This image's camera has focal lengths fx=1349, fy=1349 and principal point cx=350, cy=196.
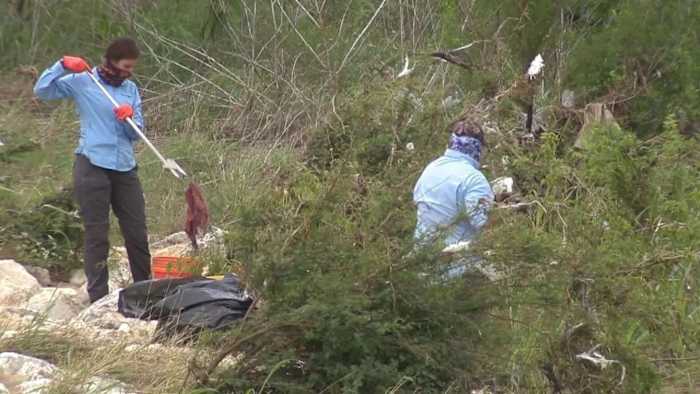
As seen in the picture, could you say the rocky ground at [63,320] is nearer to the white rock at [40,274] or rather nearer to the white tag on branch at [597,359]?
the white rock at [40,274]

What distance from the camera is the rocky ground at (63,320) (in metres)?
5.12

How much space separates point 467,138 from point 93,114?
7.27 ft

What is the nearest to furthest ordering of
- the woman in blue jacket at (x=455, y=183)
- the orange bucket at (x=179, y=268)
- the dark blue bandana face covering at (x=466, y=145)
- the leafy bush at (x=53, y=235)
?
the woman in blue jacket at (x=455, y=183) < the dark blue bandana face covering at (x=466, y=145) < the orange bucket at (x=179, y=268) < the leafy bush at (x=53, y=235)

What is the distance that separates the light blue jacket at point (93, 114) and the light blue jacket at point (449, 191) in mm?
1955

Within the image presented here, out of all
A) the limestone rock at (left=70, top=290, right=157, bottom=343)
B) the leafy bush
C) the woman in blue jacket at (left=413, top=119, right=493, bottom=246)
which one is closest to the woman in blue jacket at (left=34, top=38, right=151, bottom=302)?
the limestone rock at (left=70, top=290, right=157, bottom=343)

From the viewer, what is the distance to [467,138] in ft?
21.0

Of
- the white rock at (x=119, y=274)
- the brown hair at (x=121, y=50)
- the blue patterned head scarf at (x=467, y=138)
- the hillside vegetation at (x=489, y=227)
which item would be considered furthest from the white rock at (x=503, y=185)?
the white rock at (x=119, y=274)

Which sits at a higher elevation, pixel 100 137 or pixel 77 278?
pixel 100 137

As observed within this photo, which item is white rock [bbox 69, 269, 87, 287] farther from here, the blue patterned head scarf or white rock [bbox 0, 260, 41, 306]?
the blue patterned head scarf

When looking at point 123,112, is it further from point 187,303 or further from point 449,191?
point 449,191

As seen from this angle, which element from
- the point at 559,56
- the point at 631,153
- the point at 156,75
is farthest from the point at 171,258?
the point at 156,75

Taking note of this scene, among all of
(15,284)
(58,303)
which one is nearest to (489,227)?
(58,303)

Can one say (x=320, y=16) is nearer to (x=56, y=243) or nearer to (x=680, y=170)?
(x=56, y=243)

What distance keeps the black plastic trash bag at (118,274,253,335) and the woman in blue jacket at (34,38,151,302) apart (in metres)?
0.47
